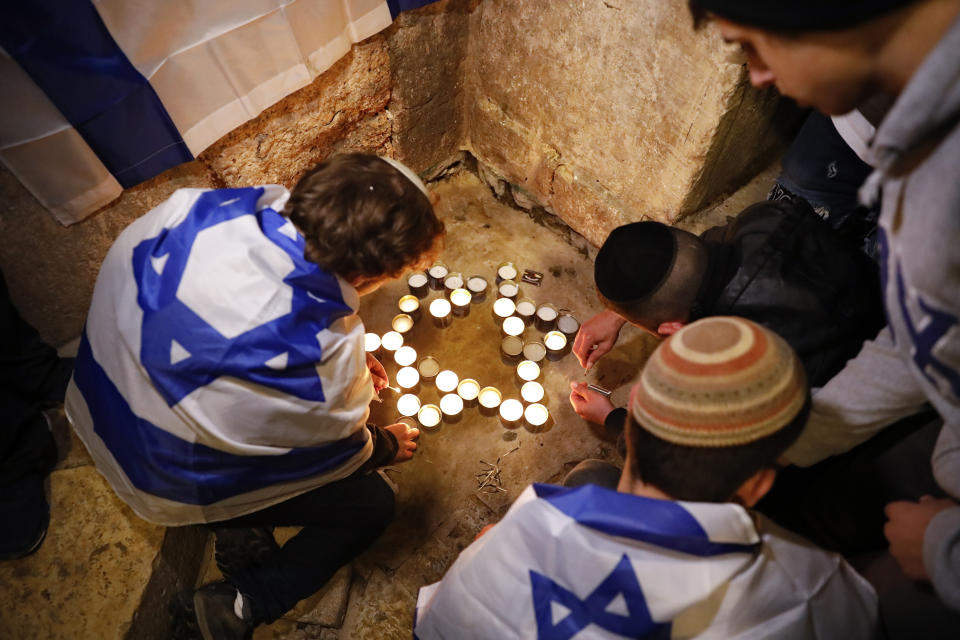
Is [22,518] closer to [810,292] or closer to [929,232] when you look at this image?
[929,232]

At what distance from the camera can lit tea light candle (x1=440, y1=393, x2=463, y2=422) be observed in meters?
3.02

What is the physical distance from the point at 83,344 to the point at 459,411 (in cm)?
184

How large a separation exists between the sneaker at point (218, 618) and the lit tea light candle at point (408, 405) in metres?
1.21

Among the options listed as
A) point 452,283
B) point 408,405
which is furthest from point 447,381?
point 452,283

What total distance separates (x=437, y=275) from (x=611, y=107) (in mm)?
1503

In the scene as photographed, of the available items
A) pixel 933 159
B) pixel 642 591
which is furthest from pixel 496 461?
pixel 933 159

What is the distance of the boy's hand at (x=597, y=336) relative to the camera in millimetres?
2902

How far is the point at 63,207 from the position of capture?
7.27 ft

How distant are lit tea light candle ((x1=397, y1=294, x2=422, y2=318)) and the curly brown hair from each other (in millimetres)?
1285

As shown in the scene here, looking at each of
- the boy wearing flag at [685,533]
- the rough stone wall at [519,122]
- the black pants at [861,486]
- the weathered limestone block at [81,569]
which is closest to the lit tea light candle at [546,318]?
the rough stone wall at [519,122]

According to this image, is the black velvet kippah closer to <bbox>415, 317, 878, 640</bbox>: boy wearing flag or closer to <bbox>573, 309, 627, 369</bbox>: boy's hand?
<bbox>573, 309, 627, 369</bbox>: boy's hand

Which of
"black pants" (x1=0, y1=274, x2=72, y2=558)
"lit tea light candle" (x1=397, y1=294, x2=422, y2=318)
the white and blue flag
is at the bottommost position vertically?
"lit tea light candle" (x1=397, y1=294, x2=422, y2=318)

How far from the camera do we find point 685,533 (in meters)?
1.28

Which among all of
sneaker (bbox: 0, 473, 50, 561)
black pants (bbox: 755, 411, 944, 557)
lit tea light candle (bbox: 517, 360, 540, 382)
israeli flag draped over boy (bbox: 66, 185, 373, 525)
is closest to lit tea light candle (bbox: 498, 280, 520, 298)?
lit tea light candle (bbox: 517, 360, 540, 382)
